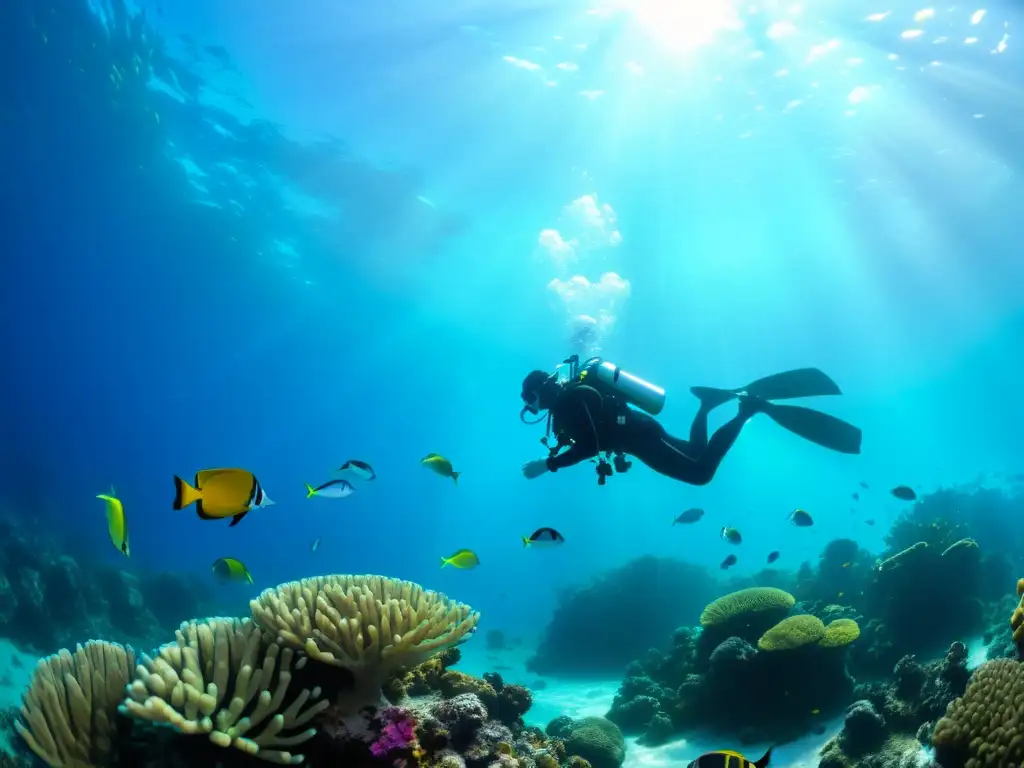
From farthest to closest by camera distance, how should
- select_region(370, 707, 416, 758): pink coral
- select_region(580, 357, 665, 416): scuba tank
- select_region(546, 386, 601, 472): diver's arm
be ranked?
1. select_region(580, 357, 665, 416): scuba tank
2. select_region(546, 386, 601, 472): diver's arm
3. select_region(370, 707, 416, 758): pink coral

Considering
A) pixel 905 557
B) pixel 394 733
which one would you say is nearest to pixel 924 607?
pixel 905 557

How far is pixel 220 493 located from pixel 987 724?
224 inches

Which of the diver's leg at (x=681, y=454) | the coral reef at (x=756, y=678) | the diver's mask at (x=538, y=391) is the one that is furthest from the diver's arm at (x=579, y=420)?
the coral reef at (x=756, y=678)

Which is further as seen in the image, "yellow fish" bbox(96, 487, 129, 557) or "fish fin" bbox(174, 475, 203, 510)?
"yellow fish" bbox(96, 487, 129, 557)

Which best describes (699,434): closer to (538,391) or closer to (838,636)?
(538,391)

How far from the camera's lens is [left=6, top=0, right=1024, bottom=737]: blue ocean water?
69.6 ft

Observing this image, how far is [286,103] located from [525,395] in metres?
24.2

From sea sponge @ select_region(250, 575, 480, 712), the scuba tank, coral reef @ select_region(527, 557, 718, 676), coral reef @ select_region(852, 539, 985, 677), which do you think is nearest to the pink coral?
sea sponge @ select_region(250, 575, 480, 712)

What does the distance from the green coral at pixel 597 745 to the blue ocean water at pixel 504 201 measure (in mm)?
7472

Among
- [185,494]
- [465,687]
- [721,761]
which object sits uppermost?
[185,494]

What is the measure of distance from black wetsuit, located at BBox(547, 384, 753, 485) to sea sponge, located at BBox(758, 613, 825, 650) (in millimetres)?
2589

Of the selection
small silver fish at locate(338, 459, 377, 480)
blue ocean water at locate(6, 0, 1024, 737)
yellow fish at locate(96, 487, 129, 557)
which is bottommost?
yellow fish at locate(96, 487, 129, 557)

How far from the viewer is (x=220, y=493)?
2691mm

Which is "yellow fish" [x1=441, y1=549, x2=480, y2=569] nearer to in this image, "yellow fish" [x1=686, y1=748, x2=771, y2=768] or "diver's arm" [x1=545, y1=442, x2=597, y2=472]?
"diver's arm" [x1=545, y1=442, x2=597, y2=472]
